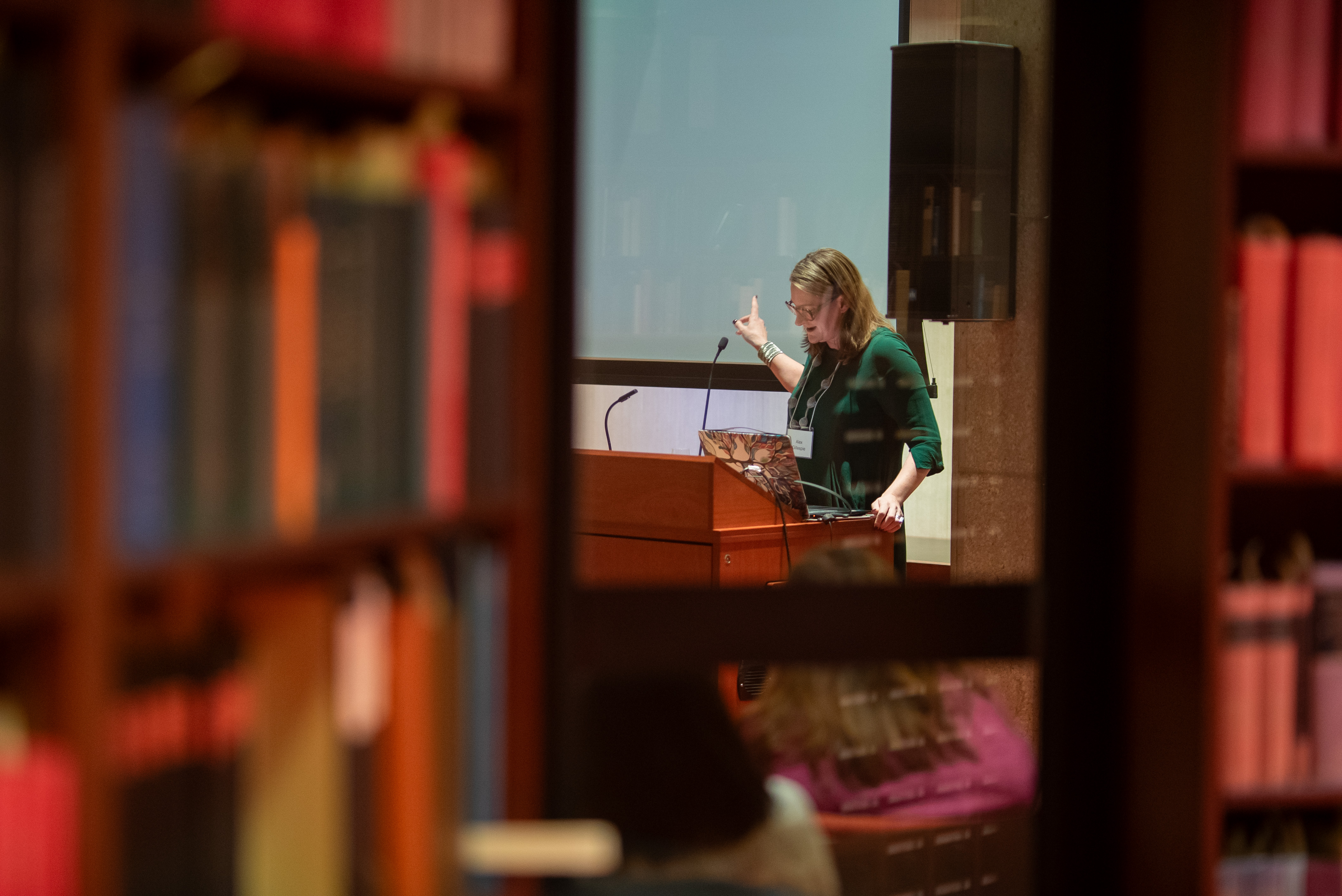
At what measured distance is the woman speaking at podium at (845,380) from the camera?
2191 millimetres

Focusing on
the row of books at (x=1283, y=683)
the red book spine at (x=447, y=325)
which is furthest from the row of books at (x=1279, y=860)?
the red book spine at (x=447, y=325)

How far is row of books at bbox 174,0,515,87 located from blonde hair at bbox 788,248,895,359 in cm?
97

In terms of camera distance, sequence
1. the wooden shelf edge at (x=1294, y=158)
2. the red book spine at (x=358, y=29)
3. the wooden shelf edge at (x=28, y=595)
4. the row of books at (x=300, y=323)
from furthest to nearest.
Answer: the wooden shelf edge at (x=1294, y=158) → the red book spine at (x=358, y=29) → the row of books at (x=300, y=323) → the wooden shelf edge at (x=28, y=595)

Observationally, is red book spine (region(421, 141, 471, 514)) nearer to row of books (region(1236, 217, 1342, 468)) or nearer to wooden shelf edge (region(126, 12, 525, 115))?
wooden shelf edge (region(126, 12, 525, 115))

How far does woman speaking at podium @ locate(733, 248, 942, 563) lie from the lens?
2191mm

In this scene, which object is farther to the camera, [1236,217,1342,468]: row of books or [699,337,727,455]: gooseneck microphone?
[699,337,727,455]: gooseneck microphone

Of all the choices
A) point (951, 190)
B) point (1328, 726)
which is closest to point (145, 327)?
point (951, 190)

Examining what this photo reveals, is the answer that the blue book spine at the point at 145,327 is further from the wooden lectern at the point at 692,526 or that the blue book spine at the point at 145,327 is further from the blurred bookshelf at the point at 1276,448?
the blurred bookshelf at the point at 1276,448

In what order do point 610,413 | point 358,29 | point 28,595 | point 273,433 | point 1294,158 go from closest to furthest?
point 28,595, point 273,433, point 358,29, point 1294,158, point 610,413

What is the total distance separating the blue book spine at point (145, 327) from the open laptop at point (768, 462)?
1464mm

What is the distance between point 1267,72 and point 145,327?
1.60m

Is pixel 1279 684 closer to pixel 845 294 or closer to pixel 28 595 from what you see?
pixel 845 294

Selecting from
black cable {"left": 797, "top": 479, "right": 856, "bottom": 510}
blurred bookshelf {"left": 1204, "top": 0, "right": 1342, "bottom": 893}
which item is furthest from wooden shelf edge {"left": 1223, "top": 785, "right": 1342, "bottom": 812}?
black cable {"left": 797, "top": 479, "right": 856, "bottom": 510}

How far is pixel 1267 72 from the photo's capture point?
5.56ft
